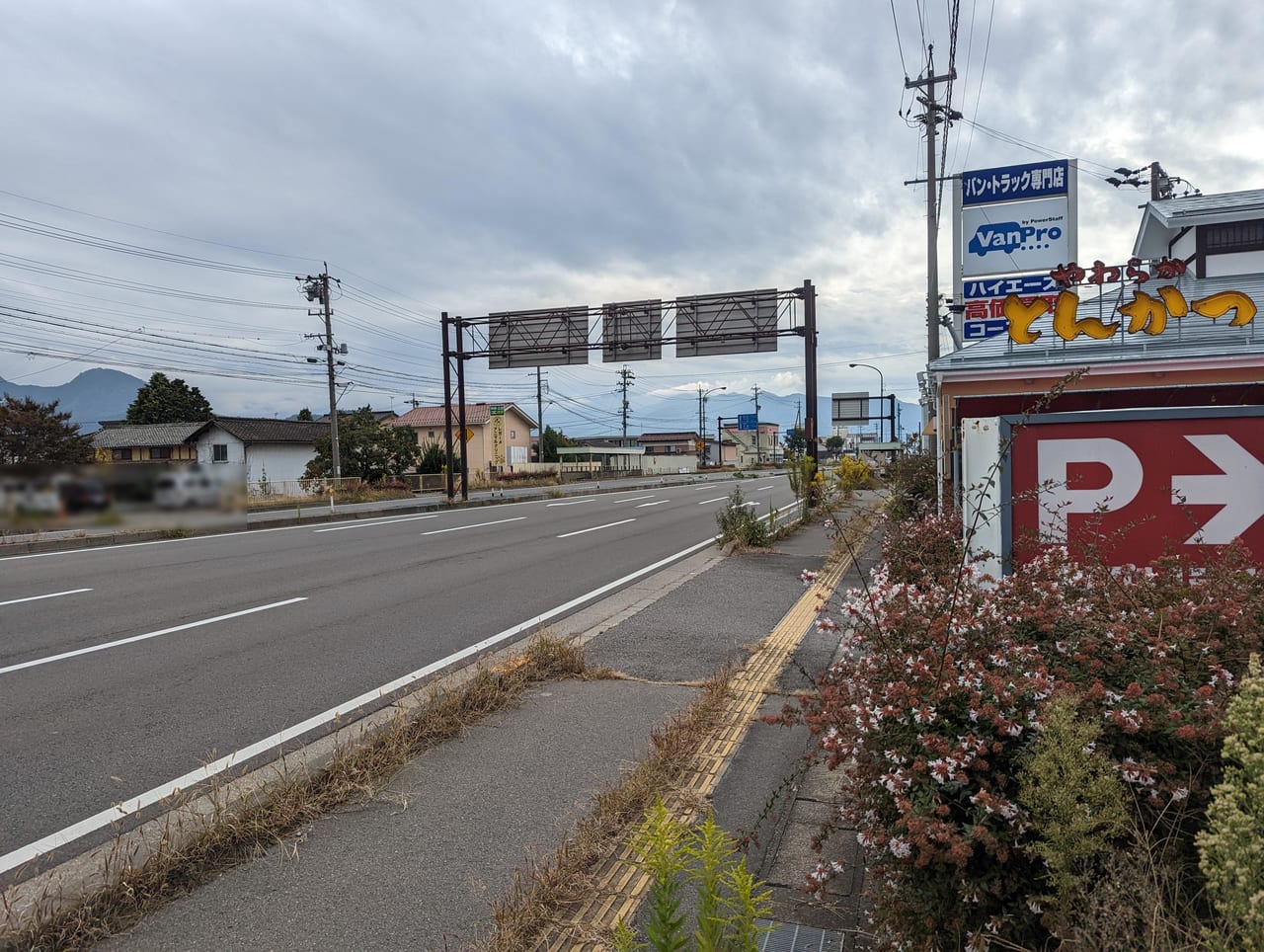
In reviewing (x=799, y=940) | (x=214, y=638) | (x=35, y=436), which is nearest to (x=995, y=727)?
(x=799, y=940)

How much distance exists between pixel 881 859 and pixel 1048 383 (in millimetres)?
8597

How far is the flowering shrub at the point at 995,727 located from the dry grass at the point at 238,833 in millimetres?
2335

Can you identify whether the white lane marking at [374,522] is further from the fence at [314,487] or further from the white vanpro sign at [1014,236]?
the white vanpro sign at [1014,236]

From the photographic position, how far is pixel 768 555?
41.6ft

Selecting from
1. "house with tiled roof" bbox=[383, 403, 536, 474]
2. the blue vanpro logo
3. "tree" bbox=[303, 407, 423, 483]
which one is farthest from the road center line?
"house with tiled roof" bbox=[383, 403, 536, 474]

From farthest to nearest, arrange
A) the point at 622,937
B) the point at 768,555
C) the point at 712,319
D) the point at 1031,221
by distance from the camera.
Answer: the point at 712,319
the point at 1031,221
the point at 768,555
the point at 622,937

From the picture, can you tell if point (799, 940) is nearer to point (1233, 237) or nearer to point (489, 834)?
point (489, 834)

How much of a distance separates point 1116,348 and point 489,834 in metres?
9.39

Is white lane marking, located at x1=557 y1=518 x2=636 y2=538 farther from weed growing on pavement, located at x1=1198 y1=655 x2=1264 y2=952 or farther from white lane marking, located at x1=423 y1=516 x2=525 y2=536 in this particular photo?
weed growing on pavement, located at x1=1198 y1=655 x2=1264 y2=952

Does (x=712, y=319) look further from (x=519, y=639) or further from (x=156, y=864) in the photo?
(x=156, y=864)

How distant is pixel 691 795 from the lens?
366 cm

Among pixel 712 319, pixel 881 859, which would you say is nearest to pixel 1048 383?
pixel 881 859

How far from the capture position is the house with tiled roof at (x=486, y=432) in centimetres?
6200

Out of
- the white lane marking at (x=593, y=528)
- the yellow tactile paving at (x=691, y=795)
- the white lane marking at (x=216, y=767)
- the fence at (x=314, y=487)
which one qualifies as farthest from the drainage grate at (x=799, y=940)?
the fence at (x=314, y=487)
